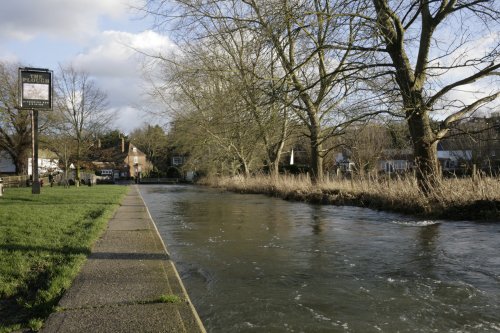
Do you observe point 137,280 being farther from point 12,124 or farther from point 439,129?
point 12,124

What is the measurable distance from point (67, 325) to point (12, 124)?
4695cm

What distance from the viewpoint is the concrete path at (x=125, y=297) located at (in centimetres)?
421

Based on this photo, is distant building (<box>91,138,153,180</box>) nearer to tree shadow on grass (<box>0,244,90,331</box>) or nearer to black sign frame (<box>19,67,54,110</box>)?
black sign frame (<box>19,67,54,110</box>)

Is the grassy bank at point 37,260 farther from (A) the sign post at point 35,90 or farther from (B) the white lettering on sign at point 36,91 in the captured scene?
(B) the white lettering on sign at point 36,91

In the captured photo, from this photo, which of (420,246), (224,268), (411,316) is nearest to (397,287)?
(411,316)

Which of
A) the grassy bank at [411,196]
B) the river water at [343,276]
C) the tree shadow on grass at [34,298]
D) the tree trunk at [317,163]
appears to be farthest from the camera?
the tree trunk at [317,163]

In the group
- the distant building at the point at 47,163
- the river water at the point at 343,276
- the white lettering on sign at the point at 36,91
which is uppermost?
the white lettering on sign at the point at 36,91

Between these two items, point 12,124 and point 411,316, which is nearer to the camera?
point 411,316

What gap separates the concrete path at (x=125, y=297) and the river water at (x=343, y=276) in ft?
1.41

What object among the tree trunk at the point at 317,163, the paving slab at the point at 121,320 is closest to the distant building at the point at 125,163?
the tree trunk at the point at 317,163

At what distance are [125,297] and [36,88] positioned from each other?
2161 cm

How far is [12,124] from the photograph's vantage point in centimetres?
4544

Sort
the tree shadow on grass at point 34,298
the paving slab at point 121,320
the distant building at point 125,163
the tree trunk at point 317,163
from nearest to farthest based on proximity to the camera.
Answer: the paving slab at point 121,320 < the tree shadow on grass at point 34,298 < the tree trunk at point 317,163 < the distant building at point 125,163

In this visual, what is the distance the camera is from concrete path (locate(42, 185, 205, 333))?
13.8ft
